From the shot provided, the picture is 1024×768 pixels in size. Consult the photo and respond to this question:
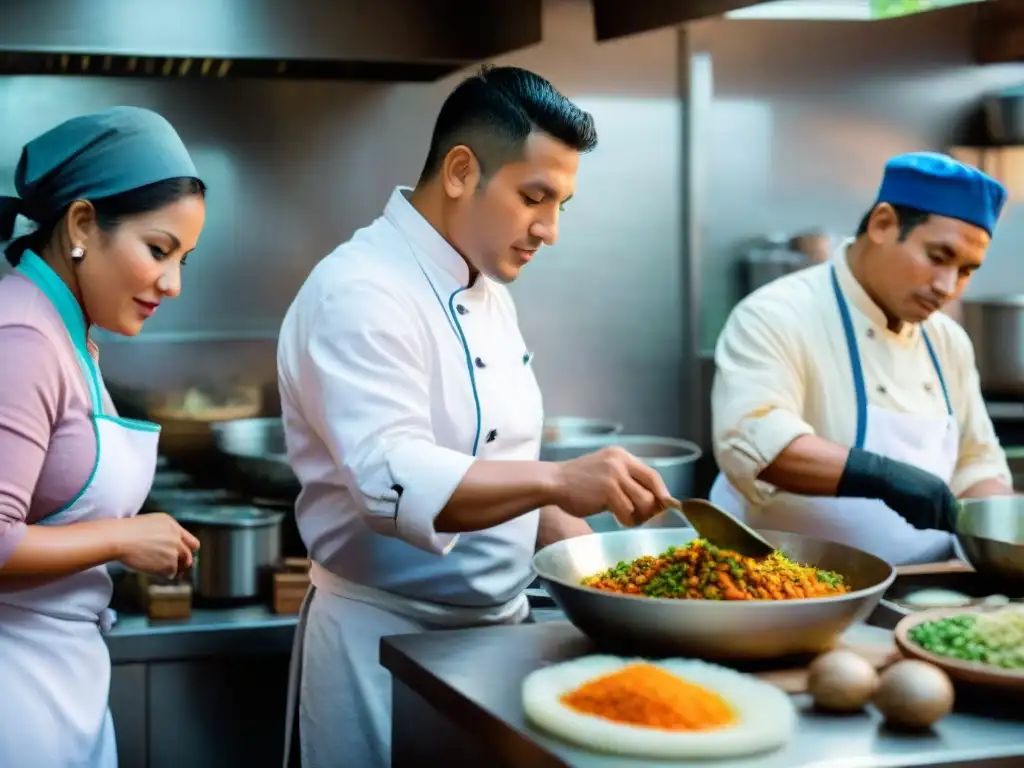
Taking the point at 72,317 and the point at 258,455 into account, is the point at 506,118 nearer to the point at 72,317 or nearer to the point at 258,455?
the point at 72,317

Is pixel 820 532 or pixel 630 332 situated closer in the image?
pixel 820 532

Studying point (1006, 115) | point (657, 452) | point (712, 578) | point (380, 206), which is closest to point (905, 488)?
point (712, 578)

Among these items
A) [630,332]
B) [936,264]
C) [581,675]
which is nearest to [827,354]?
[936,264]

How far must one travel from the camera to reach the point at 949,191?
2490 millimetres

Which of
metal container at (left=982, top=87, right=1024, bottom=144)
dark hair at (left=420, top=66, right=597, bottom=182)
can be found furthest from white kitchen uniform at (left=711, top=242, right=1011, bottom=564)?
metal container at (left=982, top=87, right=1024, bottom=144)

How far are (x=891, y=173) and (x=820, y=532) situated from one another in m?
0.73

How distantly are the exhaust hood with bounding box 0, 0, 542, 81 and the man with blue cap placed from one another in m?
0.78

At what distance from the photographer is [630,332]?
3719mm

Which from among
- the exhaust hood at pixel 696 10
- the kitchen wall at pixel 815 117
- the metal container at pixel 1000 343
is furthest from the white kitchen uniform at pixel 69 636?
the metal container at pixel 1000 343

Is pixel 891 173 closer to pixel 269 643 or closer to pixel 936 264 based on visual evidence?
pixel 936 264

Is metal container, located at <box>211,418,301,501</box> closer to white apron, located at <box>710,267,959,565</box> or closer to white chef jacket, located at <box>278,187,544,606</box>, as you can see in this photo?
white chef jacket, located at <box>278,187,544,606</box>

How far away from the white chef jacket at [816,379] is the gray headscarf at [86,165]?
1.21 m

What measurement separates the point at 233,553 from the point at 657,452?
123 centimetres

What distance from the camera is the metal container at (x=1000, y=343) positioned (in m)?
3.79
